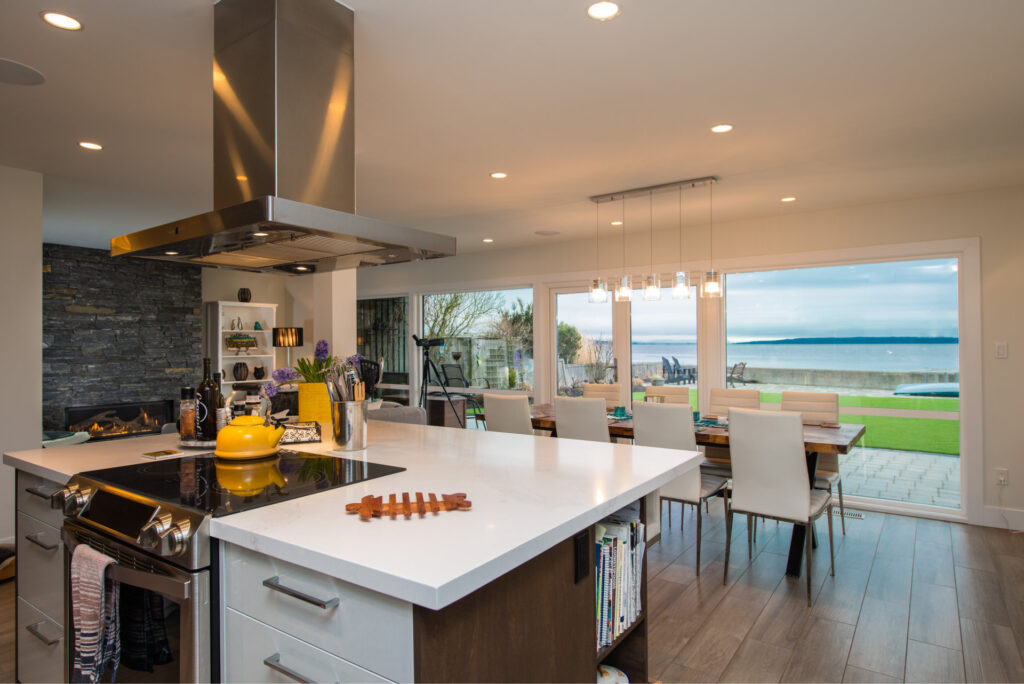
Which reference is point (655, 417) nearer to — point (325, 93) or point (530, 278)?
point (325, 93)

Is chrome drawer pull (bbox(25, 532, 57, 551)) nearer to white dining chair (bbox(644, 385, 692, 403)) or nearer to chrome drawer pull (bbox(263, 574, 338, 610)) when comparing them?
chrome drawer pull (bbox(263, 574, 338, 610))

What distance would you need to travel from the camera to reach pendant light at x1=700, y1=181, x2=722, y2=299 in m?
3.99

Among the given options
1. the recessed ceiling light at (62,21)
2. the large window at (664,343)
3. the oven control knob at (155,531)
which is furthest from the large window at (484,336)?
the oven control knob at (155,531)

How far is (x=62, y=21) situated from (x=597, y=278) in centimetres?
371

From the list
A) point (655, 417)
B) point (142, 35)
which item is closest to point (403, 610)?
point (142, 35)

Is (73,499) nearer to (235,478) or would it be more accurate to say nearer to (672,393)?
→ (235,478)

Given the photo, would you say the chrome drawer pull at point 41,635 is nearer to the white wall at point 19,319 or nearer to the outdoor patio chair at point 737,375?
the white wall at point 19,319

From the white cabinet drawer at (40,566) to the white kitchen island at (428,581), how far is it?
0.92m

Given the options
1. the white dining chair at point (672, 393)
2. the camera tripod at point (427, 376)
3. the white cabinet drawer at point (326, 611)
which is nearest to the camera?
the white cabinet drawer at point (326, 611)

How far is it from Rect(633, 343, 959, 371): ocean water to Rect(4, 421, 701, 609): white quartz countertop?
138 inches

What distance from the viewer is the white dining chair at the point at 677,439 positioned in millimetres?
3217

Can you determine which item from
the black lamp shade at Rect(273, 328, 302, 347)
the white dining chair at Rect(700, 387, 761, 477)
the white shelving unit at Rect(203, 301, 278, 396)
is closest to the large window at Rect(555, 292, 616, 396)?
the white dining chair at Rect(700, 387, 761, 477)

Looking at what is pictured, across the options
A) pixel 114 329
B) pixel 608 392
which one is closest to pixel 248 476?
pixel 608 392

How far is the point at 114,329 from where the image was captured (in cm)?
638
